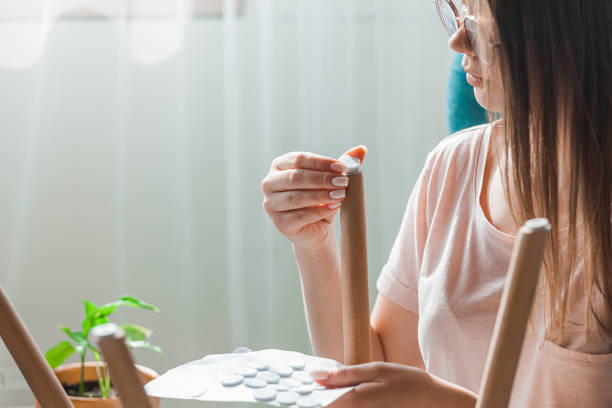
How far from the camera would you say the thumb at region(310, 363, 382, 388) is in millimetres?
374

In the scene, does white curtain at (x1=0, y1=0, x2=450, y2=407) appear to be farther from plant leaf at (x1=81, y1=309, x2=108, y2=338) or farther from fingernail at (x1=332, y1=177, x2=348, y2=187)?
fingernail at (x1=332, y1=177, x2=348, y2=187)

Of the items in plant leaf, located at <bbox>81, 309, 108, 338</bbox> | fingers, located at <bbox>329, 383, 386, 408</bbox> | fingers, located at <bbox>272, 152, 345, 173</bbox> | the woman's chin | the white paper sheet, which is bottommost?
plant leaf, located at <bbox>81, 309, 108, 338</bbox>

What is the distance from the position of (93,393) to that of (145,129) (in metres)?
0.70

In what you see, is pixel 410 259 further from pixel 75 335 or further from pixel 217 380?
pixel 75 335

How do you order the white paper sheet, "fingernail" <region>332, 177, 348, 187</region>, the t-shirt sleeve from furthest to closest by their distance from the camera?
1. the t-shirt sleeve
2. "fingernail" <region>332, 177, 348, 187</region>
3. the white paper sheet

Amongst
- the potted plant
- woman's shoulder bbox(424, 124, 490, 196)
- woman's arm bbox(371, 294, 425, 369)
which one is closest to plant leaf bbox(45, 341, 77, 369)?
the potted plant

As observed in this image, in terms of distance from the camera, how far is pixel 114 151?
177 centimetres

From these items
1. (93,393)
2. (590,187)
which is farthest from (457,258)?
(93,393)

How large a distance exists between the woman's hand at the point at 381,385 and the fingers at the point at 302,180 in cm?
18

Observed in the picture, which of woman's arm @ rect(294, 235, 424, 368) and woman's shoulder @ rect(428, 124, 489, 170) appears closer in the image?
woman's arm @ rect(294, 235, 424, 368)

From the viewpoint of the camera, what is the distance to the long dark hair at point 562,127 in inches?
24.6

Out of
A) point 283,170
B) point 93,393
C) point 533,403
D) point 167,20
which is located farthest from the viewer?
point 167,20

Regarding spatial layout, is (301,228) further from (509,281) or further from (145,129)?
(145,129)

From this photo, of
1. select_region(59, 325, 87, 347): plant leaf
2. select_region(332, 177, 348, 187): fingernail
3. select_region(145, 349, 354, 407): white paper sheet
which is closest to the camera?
select_region(145, 349, 354, 407): white paper sheet
